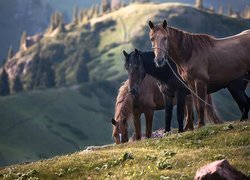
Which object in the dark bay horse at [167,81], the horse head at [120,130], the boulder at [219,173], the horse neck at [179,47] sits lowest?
the horse head at [120,130]

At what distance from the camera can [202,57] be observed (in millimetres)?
22609

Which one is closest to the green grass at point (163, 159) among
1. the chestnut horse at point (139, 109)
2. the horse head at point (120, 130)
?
the chestnut horse at point (139, 109)

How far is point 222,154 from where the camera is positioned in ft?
55.8

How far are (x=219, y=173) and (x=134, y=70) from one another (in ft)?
39.4

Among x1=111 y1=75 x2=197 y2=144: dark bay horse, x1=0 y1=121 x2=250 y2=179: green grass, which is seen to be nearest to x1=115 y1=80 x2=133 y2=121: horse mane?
x1=111 y1=75 x2=197 y2=144: dark bay horse

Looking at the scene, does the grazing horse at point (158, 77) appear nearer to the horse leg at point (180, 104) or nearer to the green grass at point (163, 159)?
the horse leg at point (180, 104)

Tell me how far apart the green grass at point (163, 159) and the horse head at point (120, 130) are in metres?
7.10

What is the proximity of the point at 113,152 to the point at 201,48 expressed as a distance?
7097mm

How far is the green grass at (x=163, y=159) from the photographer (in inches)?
631

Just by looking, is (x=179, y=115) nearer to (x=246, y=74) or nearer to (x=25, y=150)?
(x=246, y=74)

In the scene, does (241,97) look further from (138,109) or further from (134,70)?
(138,109)

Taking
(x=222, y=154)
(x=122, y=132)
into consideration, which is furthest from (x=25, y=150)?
(x=222, y=154)

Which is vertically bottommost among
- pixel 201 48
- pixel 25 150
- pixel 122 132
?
pixel 25 150

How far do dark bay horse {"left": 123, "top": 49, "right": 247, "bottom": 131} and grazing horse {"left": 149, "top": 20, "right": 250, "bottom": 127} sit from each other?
2.37 feet
